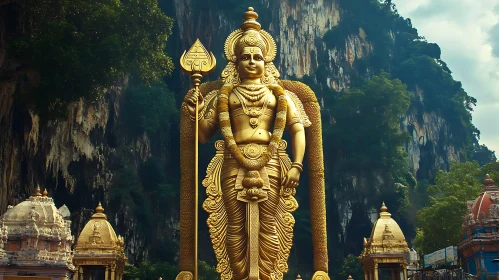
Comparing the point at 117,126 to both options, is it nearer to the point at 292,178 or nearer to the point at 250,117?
the point at 250,117

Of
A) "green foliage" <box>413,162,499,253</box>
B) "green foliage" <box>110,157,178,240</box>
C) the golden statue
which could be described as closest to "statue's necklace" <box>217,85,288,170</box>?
the golden statue

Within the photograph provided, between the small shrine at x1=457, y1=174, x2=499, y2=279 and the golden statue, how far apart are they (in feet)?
28.9

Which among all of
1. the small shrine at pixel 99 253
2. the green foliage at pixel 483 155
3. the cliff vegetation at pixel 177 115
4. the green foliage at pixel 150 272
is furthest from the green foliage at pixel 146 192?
the green foliage at pixel 483 155

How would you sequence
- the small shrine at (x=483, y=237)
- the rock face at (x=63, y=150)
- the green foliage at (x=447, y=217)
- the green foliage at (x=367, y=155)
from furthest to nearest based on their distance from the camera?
the green foliage at (x=367, y=155) → the green foliage at (x=447, y=217) → the rock face at (x=63, y=150) → the small shrine at (x=483, y=237)

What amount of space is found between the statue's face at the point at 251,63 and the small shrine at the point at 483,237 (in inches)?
376

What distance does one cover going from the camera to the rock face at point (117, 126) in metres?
16.7

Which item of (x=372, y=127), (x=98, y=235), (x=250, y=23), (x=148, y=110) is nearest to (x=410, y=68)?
(x=372, y=127)

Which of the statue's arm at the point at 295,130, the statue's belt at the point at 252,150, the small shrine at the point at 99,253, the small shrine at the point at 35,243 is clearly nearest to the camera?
the statue's belt at the point at 252,150

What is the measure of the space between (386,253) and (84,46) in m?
9.36

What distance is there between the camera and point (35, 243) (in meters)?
14.2

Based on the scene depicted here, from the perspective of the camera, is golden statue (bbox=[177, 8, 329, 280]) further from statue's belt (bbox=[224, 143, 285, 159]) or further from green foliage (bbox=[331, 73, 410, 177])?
green foliage (bbox=[331, 73, 410, 177])

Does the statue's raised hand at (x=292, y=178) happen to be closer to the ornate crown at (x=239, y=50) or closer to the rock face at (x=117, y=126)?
the ornate crown at (x=239, y=50)

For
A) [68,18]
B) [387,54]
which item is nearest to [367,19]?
[387,54]

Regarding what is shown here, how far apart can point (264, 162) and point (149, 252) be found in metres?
19.2
